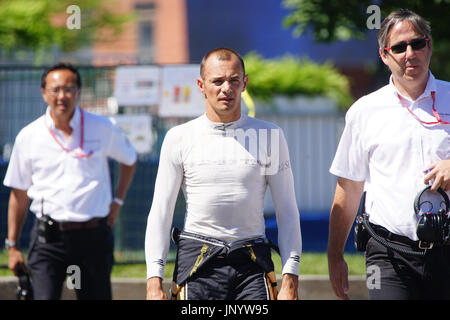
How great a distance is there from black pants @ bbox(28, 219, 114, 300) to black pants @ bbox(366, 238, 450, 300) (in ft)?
8.25

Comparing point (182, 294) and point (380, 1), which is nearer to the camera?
point (182, 294)

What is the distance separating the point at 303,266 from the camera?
29.0 ft

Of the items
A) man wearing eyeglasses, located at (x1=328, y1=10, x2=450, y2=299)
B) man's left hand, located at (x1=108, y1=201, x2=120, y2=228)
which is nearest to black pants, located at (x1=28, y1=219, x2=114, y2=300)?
man's left hand, located at (x1=108, y1=201, x2=120, y2=228)

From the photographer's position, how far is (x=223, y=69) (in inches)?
173

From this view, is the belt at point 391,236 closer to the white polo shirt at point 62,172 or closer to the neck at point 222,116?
the neck at point 222,116

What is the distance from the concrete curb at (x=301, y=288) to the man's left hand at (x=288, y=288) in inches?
131

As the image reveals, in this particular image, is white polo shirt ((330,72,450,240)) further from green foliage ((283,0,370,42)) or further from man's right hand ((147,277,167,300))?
green foliage ((283,0,370,42))

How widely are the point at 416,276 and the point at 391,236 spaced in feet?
0.84

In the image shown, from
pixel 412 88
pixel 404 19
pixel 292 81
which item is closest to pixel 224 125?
pixel 412 88

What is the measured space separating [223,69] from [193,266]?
1117 millimetres

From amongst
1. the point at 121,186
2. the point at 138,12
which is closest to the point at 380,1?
the point at 121,186

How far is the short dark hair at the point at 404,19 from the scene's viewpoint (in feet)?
14.5

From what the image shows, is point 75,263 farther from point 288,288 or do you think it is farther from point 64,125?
point 288,288
